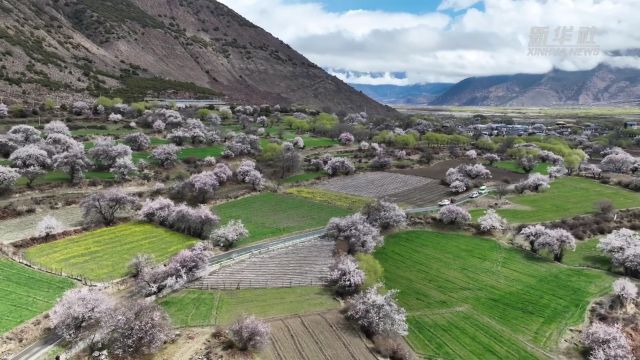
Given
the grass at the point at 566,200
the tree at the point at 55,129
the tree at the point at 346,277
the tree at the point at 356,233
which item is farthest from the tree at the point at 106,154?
the grass at the point at 566,200

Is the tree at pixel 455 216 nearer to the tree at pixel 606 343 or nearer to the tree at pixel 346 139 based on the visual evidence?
the tree at pixel 606 343

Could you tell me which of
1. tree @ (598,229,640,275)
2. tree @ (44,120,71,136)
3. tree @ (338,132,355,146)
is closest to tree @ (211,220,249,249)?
tree @ (598,229,640,275)

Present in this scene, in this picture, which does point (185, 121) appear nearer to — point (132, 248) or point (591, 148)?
point (132, 248)

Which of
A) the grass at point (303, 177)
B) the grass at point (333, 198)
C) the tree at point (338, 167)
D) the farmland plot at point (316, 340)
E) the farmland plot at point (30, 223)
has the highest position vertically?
the tree at point (338, 167)

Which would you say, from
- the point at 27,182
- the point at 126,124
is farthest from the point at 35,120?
the point at 27,182

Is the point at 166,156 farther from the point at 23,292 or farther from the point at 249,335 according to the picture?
the point at 249,335

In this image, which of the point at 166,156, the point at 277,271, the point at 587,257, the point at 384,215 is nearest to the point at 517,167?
the point at 587,257

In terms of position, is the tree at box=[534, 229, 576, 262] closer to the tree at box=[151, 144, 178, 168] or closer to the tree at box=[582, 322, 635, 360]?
the tree at box=[582, 322, 635, 360]
